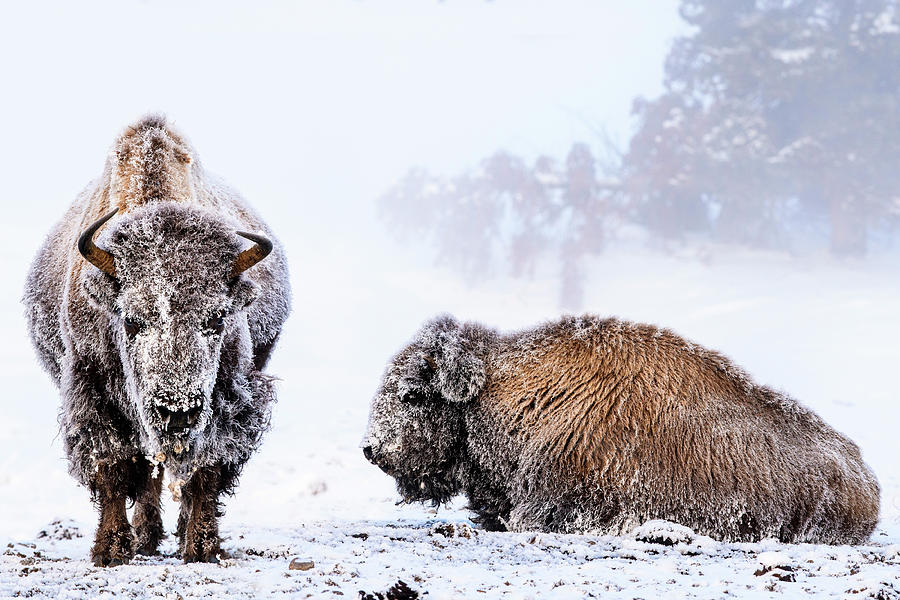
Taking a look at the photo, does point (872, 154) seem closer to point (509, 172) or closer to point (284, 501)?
point (509, 172)

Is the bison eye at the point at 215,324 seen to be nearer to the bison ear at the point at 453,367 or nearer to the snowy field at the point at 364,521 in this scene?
the snowy field at the point at 364,521

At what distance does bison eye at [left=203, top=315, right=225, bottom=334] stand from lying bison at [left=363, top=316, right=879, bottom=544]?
2088 mm

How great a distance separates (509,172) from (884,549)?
35028mm

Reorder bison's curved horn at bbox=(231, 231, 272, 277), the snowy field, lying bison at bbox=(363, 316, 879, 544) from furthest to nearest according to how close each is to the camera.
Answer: lying bison at bbox=(363, 316, 879, 544)
bison's curved horn at bbox=(231, 231, 272, 277)
the snowy field

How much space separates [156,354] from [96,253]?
647mm

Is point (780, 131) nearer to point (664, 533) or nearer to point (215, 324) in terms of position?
point (664, 533)

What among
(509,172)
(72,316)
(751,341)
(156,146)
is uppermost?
(509,172)

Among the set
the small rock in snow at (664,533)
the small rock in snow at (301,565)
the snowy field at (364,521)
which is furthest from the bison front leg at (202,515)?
the small rock in snow at (664,533)

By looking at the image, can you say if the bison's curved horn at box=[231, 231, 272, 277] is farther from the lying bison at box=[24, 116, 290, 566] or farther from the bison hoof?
the bison hoof

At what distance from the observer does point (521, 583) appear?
4.18 m

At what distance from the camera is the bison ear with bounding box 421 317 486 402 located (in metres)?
6.42

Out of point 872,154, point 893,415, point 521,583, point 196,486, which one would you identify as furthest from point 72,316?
point 872,154

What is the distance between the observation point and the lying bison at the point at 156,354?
4.45m

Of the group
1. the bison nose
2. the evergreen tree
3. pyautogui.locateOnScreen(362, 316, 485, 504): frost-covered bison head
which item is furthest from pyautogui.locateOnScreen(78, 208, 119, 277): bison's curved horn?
the evergreen tree
